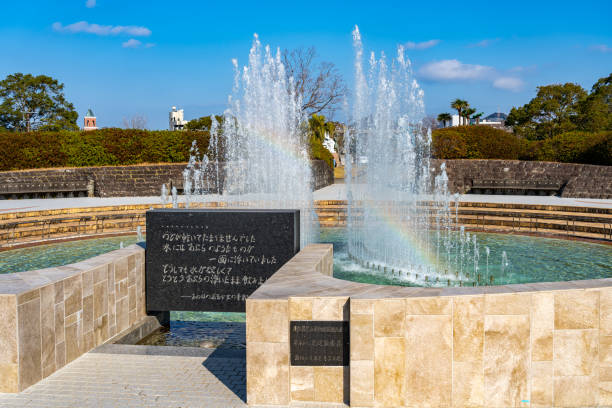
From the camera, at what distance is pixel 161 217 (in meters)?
6.46

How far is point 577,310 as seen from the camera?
157 inches

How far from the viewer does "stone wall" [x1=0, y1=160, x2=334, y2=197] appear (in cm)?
2175

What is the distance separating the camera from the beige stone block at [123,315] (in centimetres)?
604

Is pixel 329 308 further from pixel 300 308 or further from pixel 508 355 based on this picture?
pixel 508 355

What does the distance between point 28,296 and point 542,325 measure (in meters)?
4.41

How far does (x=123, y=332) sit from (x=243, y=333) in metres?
1.49

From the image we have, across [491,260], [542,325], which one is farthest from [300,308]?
[491,260]

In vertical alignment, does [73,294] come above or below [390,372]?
above

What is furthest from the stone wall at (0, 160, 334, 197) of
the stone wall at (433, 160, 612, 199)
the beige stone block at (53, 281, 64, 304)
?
the beige stone block at (53, 281, 64, 304)

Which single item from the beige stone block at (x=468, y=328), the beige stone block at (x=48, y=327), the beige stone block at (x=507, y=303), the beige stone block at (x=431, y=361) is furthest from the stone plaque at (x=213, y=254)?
the beige stone block at (x=507, y=303)

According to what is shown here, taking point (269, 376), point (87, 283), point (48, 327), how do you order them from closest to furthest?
1. point (269, 376)
2. point (48, 327)
3. point (87, 283)

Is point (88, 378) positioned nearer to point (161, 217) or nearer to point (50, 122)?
point (161, 217)

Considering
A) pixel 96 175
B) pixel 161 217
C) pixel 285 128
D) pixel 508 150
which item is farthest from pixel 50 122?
pixel 161 217

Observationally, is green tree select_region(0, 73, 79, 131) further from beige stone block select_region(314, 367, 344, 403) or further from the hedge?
beige stone block select_region(314, 367, 344, 403)
